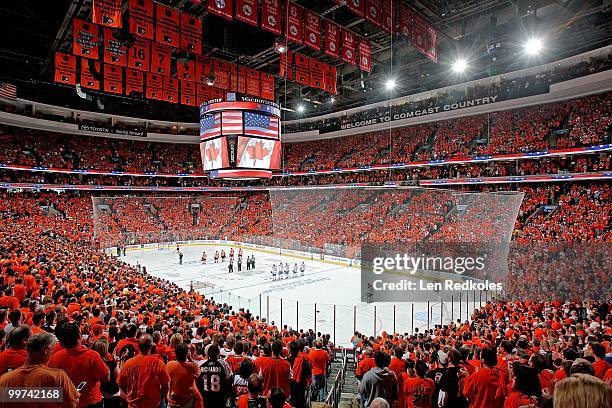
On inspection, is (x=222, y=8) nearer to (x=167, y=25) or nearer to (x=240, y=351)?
(x=167, y=25)

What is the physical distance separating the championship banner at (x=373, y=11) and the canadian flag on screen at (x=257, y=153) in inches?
226

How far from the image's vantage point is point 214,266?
84.3ft

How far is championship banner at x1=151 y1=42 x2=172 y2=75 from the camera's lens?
15703mm

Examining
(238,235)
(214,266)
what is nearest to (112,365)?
(214,266)

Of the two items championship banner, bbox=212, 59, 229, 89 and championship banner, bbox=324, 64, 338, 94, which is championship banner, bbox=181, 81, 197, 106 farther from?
championship banner, bbox=324, 64, 338, 94

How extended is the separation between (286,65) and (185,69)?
203 inches

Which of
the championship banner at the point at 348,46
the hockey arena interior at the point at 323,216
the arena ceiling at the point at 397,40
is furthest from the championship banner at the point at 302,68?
the championship banner at the point at 348,46

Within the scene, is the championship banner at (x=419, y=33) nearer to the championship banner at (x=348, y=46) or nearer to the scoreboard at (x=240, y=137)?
the championship banner at (x=348, y=46)

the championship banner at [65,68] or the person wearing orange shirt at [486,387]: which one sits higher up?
the championship banner at [65,68]

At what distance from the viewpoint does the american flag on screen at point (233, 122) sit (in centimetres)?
1388

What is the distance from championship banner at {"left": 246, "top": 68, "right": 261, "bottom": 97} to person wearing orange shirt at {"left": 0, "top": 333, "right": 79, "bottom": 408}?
713 inches

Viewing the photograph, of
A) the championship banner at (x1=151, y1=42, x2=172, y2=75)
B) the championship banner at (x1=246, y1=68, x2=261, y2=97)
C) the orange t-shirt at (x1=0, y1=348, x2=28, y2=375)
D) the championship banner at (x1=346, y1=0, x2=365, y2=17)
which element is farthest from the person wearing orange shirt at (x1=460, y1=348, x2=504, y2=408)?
the championship banner at (x1=246, y1=68, x2=261, y2=97)

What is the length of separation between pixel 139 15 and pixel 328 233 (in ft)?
55.6

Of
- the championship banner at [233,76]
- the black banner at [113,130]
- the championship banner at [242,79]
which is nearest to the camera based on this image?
the championship banner at [233,76]
